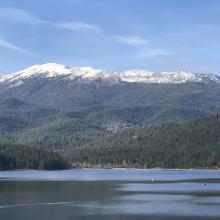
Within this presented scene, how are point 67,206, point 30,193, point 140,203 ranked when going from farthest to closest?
point 30,193 → point 140,203 → point 67,206

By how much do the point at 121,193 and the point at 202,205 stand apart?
1117 inches

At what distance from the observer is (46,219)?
84625 mm

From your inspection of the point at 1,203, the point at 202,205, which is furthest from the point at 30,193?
the point at 202,205

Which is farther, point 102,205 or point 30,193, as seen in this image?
point 30,193

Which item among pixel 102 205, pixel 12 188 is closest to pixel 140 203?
pixel 102 205

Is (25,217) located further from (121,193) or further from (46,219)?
(121,193)

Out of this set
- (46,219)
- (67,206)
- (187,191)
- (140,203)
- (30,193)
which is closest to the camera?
(46,219)

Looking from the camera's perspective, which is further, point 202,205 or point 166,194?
point 166,194

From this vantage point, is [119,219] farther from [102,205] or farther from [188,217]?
[102,205]

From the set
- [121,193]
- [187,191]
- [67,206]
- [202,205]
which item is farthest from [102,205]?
[187,191]

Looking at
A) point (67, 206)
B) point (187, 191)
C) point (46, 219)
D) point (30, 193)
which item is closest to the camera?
point (46, 219)

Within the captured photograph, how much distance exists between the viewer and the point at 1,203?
10325 cm

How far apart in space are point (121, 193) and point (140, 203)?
2123 centimetres

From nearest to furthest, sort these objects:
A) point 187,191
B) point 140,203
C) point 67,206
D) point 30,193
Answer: point 67,206 → point 140,203 → point 30,193 → point 187,191
